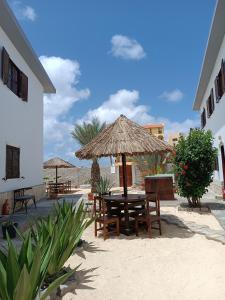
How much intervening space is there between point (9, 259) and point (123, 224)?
487 centimetres

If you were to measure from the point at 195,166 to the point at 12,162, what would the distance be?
6.22 m

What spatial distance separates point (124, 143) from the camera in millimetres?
6934

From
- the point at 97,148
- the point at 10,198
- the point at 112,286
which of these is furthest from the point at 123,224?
the point at 10,198

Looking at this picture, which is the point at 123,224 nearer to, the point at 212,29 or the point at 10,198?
the point at 10,198

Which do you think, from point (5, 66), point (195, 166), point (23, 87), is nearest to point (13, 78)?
point (23, 87)

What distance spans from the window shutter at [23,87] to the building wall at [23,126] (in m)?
0.23

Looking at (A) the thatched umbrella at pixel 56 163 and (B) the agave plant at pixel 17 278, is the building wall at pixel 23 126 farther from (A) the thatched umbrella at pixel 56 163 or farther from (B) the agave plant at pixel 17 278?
(B) the agave plant at pixel 17 278

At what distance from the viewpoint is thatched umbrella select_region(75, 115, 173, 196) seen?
6820 mm

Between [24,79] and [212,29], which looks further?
[24,79]

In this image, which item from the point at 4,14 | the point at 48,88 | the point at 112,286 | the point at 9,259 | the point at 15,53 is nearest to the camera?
the point at 9,259

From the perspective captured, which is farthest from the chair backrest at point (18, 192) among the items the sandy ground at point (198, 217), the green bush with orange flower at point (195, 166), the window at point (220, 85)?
the window at point (220, 85)

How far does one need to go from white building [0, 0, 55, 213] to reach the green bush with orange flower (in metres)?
5.68

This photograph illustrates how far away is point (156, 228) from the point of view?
689 centimetres

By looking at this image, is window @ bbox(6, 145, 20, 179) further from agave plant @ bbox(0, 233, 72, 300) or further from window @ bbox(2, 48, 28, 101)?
agave plant @ bbox(0, 233, 72, 300)
